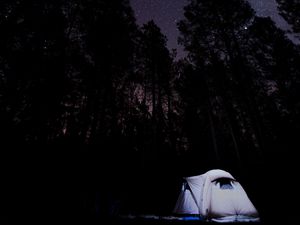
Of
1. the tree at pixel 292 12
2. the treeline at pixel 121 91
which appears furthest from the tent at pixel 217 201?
the tree at pixel 292 12

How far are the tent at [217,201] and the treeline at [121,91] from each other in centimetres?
233

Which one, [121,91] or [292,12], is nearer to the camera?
[292,12]

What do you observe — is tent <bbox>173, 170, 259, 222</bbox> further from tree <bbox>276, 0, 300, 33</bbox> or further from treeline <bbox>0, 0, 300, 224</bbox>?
tree <bbox>276, 0, 300, 33</bbox>

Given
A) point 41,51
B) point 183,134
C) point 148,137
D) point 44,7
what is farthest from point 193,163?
point 44,7

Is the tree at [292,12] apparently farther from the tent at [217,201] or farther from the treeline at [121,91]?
the tent at [217,201]

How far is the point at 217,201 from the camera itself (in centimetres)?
853

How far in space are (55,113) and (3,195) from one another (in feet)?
24.9

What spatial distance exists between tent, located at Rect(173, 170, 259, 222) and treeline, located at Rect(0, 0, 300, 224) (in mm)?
2334

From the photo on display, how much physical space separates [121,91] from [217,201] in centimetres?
1321

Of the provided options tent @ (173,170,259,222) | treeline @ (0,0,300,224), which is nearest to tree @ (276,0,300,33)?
treeline @ (0,0,300,224)

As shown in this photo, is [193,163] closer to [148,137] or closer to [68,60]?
[148,137]

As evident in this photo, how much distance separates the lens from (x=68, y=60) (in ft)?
50.5

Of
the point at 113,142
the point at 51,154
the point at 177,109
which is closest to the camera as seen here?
the point at 51,154

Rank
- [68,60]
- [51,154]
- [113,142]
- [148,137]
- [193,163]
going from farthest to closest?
[148,137] → [193,163] → [113,142] → [68,60] → [51,154]
